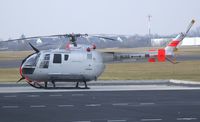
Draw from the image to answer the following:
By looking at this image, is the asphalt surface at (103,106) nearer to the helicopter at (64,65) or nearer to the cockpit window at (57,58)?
the helicopter at (64,65)

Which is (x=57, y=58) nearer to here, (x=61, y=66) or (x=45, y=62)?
(x=61, y=66)

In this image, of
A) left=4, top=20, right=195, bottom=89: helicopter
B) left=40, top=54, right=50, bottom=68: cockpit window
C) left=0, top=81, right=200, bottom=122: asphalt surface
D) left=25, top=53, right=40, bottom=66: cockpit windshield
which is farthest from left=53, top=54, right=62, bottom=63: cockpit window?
left=0, top=81, right=200, bottom=122: asphalt surface

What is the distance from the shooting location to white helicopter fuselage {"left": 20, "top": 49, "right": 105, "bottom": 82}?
28.6 metres

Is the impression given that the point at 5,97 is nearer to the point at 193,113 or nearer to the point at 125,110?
the point at 125,110

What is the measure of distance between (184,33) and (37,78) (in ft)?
32.1

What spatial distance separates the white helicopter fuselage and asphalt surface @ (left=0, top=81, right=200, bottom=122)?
157 cm

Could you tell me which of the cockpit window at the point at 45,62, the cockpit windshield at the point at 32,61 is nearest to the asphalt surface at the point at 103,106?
the cockpit window at the point at 45,62

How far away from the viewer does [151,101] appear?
71.3ft

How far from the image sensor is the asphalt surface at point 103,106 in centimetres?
1614

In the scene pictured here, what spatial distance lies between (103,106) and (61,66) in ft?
30.8

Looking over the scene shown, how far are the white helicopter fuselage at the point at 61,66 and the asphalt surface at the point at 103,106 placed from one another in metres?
1.57

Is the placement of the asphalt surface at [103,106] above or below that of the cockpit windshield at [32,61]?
below

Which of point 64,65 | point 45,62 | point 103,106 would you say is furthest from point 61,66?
point 103,106

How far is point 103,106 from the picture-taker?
64.6 feet
